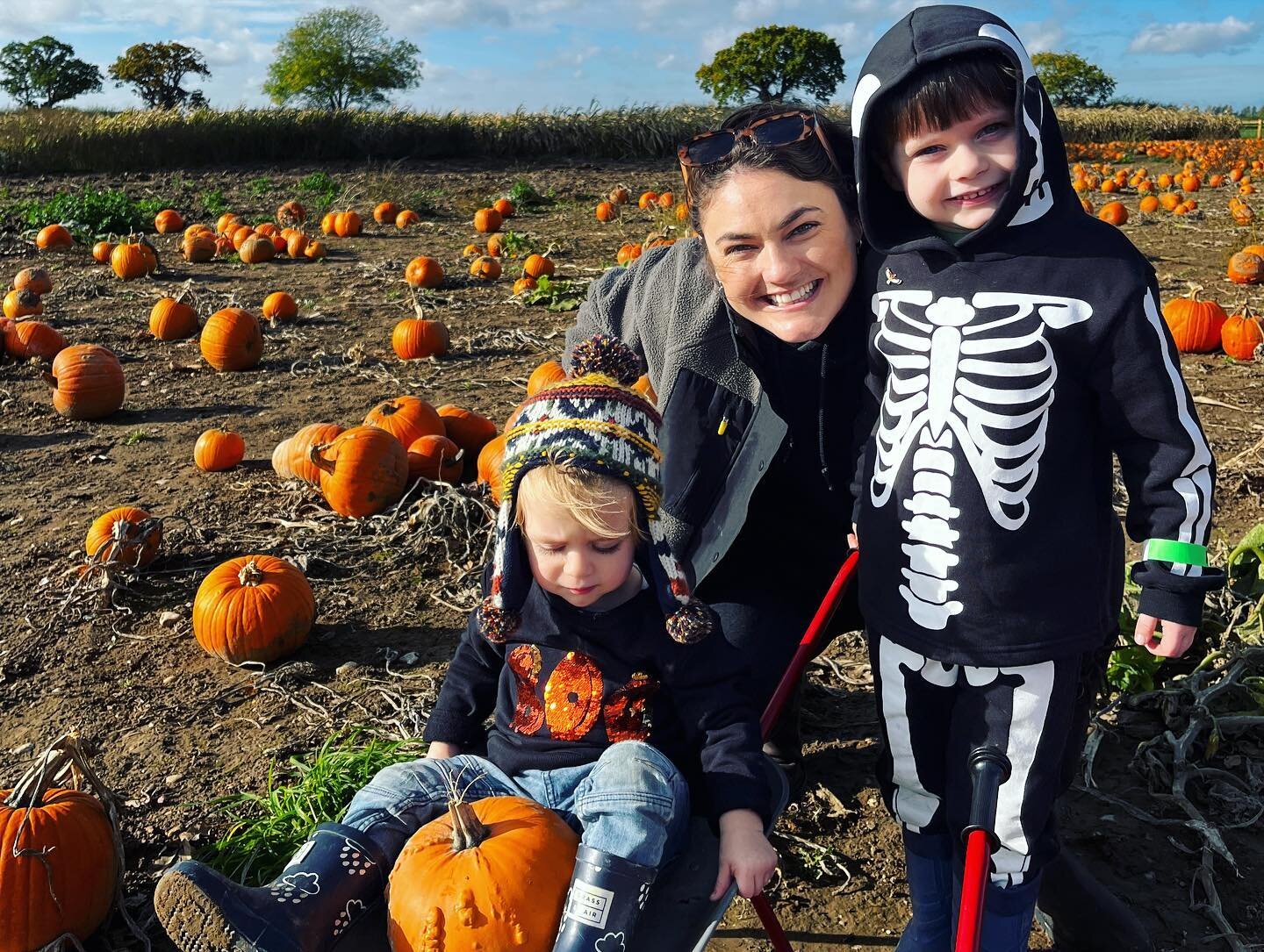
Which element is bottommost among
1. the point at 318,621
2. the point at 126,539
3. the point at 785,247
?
the point at 318,621

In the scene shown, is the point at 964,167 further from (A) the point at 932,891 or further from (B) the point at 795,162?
(A) the point at 932,891

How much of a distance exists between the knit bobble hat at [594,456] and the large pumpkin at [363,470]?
259 centimetres

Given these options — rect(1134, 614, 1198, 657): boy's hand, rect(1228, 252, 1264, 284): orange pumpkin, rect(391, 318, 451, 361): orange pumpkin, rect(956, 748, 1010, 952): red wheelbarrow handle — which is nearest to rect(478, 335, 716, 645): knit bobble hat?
rect(956, 748, 1010, 952): red wheelbarrow handle

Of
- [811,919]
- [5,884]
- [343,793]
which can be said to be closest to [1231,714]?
[811,919]

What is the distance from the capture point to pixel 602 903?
1.92 m

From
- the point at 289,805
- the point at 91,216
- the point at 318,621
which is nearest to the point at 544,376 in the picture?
the point at 318,621

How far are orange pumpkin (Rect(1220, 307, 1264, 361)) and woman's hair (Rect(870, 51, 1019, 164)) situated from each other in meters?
5.79

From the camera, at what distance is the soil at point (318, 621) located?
286cm

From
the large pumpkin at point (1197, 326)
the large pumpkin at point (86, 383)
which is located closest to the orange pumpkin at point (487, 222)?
the large pumpkin at point (86, 383)

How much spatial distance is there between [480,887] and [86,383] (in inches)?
224

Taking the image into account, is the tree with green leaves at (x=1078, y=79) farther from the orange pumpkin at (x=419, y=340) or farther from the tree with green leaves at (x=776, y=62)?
the orange pumpkin at (x=419, y=340)

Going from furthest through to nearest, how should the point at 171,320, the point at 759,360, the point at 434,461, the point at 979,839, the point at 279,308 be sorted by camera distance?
1. the point at 279,308
2. the point at 171,320
3. the point at 434,461
4. the point at 759,360
5. the point at 979,839

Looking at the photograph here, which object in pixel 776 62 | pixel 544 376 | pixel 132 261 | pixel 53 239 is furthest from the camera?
pixel 776 62

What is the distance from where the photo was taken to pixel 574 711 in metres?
2.34
